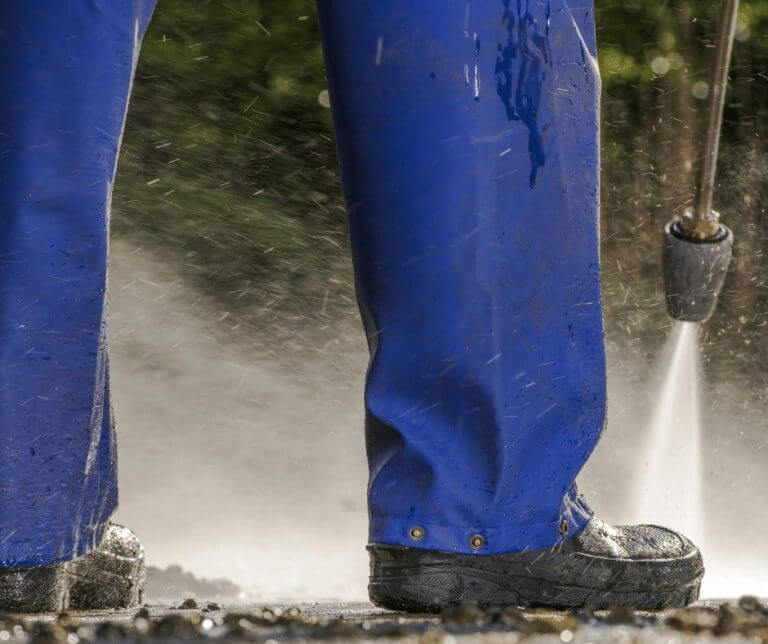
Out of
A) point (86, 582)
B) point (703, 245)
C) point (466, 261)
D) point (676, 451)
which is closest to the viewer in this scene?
point (466, 261)

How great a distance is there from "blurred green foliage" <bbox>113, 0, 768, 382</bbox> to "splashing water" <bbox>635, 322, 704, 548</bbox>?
0.39m

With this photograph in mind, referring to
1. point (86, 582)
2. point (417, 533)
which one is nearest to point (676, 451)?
point (86, 582)

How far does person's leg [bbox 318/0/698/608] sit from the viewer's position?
48.1 inches

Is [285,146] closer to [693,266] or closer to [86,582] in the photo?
[693,266]

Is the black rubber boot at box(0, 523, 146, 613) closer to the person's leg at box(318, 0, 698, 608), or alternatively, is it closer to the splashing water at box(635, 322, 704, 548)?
the person's leg at box(318, 0, 698, 608)

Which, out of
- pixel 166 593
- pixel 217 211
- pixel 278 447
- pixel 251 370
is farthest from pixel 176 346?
pixel 166 593

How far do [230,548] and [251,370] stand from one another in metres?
1.30

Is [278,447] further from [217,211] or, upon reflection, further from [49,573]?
[49,573]

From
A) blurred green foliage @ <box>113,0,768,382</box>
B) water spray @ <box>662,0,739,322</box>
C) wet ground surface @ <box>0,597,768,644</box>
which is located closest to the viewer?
wet ground surface @ <box>0,597,768,644</box>

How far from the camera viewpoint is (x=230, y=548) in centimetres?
323

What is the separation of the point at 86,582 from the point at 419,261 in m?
0.62

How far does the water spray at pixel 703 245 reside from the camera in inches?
Result: 83.0

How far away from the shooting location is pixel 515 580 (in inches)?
50.0

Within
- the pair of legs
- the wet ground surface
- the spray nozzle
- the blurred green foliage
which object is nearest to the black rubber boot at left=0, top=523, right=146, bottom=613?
the pair of legs
